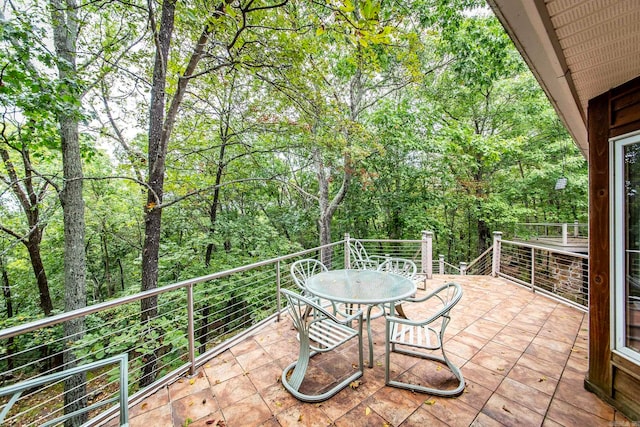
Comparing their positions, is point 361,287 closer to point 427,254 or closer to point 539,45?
point 539,45

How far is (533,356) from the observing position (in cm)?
263

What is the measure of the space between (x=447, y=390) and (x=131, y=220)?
9.54 metres

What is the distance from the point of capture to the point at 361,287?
8.97 ft

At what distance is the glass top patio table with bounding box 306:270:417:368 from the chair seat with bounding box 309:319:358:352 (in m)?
0.21

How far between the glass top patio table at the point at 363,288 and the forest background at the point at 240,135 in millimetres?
1567

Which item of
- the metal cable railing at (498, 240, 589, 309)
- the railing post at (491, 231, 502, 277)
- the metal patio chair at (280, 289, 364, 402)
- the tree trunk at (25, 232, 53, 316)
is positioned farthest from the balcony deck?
the tree trunk at (25, 232, 53, 316)

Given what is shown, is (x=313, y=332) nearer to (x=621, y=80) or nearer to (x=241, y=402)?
(x=241, y=402)

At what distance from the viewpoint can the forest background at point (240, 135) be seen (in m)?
3.63

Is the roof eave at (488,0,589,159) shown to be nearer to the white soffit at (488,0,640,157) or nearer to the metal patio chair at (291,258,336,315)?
the white soffit at (488,0,640,157)

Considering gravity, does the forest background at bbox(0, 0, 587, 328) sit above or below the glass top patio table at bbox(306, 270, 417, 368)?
above

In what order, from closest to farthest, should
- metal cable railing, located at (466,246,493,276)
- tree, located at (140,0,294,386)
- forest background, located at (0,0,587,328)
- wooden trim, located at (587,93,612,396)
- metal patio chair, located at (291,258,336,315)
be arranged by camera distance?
wooden trim, located at (587,93,612,396) → metal patio chair, located at (291,258,336,315) → forest background, located at (0,0,587,328) → tree, located at (140,0,294,386) → metal cable railing, located at (466,246,493,276)

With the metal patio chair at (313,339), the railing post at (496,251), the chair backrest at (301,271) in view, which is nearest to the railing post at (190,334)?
the metal patio chair at (313,339)

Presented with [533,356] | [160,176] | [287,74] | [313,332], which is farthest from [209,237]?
[533,356]

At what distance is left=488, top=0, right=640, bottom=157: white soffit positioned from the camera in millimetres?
1147
